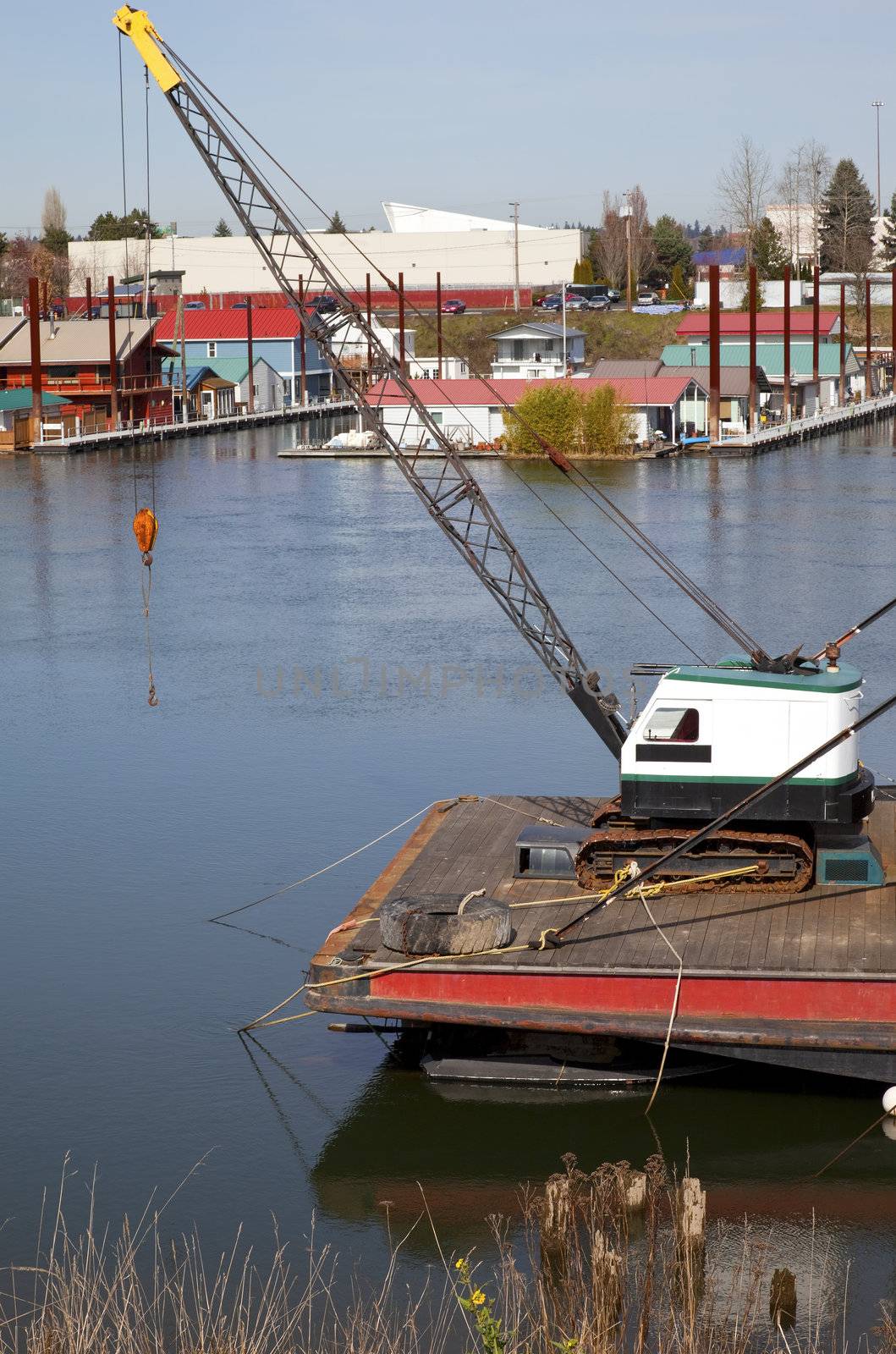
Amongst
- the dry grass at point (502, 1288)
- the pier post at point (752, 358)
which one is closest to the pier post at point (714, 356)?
the pier post at point (752, 358)

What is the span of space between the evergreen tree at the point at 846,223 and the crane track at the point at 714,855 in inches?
4769

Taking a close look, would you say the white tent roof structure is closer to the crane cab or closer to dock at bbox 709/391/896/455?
dock at bbox 709/391/896/455

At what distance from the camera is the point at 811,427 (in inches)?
3381

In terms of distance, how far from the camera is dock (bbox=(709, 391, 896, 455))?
77312 millimetres

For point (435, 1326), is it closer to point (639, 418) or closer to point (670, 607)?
point (670, 607)

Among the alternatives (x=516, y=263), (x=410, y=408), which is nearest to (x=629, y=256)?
(x=516, y=263)

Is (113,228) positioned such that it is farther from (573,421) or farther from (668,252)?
(573,421)

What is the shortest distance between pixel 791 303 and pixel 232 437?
156 ft

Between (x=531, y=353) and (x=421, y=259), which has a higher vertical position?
(x=421, y=259)

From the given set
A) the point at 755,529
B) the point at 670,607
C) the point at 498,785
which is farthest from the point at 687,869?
the point at 755,529

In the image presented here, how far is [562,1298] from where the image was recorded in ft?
40.3

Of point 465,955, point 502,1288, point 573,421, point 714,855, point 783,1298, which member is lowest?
point 783,1298

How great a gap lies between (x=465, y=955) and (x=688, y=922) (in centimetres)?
239

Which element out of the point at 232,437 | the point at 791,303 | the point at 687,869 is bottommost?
the point at 687,869
